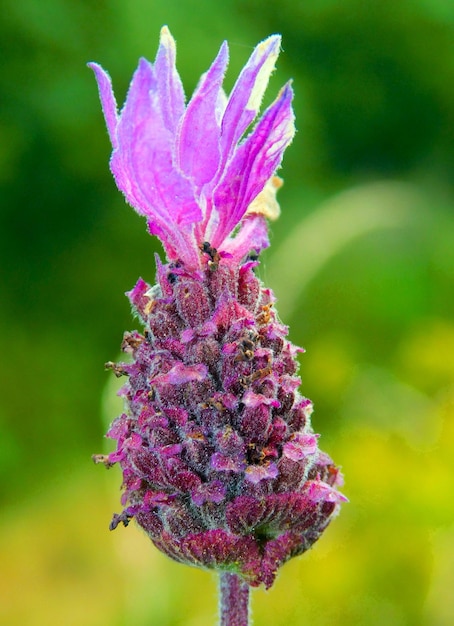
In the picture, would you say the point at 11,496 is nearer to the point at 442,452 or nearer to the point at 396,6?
the point at 442,452

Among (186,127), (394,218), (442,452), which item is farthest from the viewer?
(394,218)

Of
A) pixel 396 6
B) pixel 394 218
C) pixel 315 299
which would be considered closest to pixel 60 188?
pixel 315 299

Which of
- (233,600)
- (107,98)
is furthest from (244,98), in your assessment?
(233,600)

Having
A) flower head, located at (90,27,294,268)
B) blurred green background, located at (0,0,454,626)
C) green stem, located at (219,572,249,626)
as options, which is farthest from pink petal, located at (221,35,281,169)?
blurred green background, located at (0,0,454,626)

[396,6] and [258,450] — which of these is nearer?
[258,450]

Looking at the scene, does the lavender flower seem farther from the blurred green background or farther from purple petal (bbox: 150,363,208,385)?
the blurred green background

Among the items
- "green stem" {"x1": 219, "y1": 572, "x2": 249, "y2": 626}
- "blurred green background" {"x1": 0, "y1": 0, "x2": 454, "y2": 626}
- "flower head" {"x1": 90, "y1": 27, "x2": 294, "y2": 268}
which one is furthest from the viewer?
"blurred green background" {"x1": 0, "y1": 0, "x2": 454, "y2": 626}

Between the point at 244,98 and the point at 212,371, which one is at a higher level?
the point at 244,98

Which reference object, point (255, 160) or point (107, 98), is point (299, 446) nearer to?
point (255, 160)
